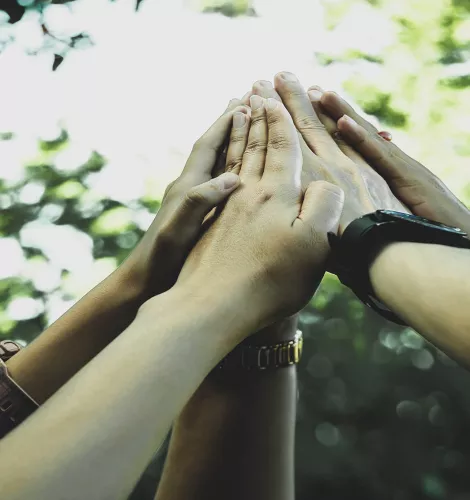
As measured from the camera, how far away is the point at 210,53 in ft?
5.28

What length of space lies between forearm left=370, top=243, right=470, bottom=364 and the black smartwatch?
13mm

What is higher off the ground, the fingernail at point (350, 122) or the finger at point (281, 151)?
the fingernail at point (350, 122)

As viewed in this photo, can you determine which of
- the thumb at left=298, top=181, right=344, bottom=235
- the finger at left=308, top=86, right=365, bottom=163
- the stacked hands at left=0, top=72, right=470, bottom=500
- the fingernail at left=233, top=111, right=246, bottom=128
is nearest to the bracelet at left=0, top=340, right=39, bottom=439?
the stacked hands at left=0, top=72, right=470, bottom=500

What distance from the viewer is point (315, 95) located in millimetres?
1107

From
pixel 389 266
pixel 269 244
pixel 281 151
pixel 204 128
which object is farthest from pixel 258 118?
pixel 204 128

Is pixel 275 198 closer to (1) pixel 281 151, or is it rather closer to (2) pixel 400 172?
(1) pixel 281 151

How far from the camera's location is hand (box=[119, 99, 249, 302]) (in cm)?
80

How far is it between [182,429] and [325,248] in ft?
1.24

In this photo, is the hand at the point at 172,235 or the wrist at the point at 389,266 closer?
the wrist at the point at 389,266

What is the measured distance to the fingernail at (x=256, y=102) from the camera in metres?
1.03

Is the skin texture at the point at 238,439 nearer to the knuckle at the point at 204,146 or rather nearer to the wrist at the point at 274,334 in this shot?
the wrist at the point at 274,334

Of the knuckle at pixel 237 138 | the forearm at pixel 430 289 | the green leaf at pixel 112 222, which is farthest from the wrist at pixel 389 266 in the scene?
the green leaf at pixel 112 222

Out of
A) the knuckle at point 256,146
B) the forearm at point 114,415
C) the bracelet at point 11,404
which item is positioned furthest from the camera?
the knuckle at point 256,146

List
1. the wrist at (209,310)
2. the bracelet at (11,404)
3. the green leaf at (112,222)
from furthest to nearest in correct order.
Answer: the green leaf at (112,222), the bracelet at (11,404), the wrist at (209,310)
